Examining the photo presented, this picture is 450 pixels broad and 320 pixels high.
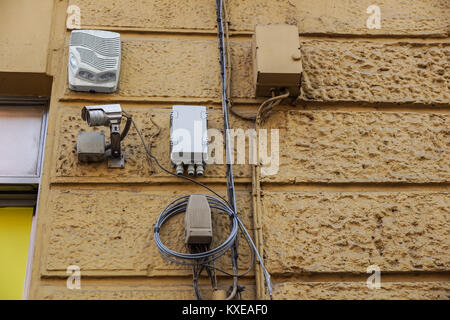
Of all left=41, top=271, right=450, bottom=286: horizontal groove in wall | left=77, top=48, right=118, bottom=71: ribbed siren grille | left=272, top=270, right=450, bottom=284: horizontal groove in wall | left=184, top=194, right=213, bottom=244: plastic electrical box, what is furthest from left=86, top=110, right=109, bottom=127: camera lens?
left=272, top=270, right=450, bottom=284: horizontal groove in wall

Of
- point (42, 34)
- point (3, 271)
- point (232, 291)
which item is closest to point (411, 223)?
point (232, 291)

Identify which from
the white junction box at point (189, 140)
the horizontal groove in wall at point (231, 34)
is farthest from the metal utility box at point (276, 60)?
the white junction box at point (189, 140)

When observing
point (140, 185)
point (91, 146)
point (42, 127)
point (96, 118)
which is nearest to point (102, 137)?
point (91, 146)

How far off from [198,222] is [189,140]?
41cm

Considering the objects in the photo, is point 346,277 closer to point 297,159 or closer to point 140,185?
point 297,159

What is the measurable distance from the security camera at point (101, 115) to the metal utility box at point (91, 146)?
133 mm

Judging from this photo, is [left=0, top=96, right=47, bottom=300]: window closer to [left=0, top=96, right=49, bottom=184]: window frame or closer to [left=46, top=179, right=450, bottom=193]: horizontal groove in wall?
[left=0, top=96, right=49, bottom=184]: window frame

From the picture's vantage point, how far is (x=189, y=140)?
2.42m

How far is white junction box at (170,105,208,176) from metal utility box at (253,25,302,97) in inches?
12.8

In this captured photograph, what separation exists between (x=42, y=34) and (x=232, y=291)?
62.8 inches

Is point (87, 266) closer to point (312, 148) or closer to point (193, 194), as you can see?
point (193, 194)

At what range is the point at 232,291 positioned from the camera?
2191mm

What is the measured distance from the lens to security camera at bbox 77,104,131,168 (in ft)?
7.44

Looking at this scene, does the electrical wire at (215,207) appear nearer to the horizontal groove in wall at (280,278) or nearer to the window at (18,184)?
the horizontal groove in wall at (280,278)
